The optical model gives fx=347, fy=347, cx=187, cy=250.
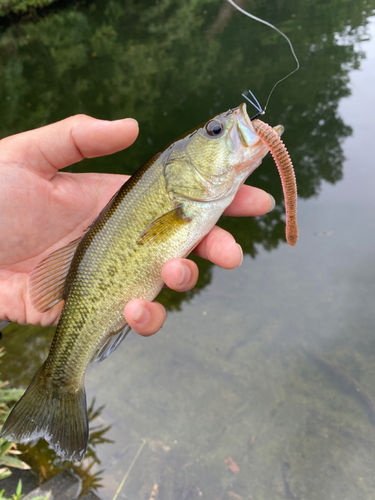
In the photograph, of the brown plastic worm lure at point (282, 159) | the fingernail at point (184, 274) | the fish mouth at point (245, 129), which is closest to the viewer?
the brown plastic worm lure at point (282, 159)

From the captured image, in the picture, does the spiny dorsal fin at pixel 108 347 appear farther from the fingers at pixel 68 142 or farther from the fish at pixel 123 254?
the fingers at pixel 68 142

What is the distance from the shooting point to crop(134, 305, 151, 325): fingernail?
7.06ft

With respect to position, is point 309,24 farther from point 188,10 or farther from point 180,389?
point 180,389

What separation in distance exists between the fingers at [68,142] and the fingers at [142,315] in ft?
4.11

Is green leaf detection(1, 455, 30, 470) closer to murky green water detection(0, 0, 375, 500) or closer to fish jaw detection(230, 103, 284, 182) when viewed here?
murky green water detection(0, 0, 375, 500)

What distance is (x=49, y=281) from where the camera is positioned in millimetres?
2371

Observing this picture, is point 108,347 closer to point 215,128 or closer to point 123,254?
point 123,254

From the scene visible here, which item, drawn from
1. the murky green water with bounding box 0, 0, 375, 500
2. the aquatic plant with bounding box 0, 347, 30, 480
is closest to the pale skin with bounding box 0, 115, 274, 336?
the aquatic plant with bounding box 0, 347, 30, 480

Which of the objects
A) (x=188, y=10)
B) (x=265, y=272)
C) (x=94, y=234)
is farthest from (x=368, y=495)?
(x=188, y=10)

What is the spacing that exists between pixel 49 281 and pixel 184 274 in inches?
37.1

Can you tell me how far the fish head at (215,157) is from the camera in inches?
83.9

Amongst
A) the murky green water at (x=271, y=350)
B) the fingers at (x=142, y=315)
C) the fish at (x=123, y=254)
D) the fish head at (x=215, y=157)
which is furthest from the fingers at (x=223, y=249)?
the murky green water at (x=271, y=350)

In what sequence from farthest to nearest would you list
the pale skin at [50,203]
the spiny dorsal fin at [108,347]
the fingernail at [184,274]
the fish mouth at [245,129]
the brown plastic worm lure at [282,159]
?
1. the pale skin at [50,203]
2. the spiny dorsal fin at [108,347]
3. the fingernail at [184,274]
4. the fish mouth at [245,129]
5. the brown plastic worm lure at [282,159]

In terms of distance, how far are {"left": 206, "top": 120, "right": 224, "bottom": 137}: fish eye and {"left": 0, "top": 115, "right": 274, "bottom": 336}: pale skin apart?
1.82ft
